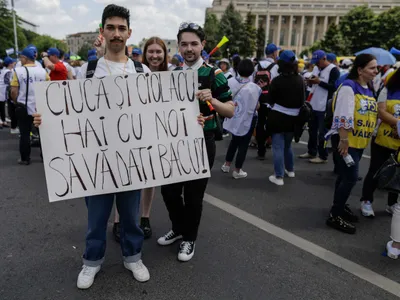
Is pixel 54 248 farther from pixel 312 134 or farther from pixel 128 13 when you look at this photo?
pixel 312 134

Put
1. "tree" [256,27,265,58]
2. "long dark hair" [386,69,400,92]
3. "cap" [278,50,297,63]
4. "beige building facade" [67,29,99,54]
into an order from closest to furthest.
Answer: "long dark hair" [386,69,400,92]
"cap" [278,50,297,63]
"tree" [256,27,265,58]
"beige building facade" [67,29,99,54]

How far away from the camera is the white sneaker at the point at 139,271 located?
2.58 m

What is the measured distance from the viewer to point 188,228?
2.92 meters

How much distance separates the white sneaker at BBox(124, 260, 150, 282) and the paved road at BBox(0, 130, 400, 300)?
47 mm

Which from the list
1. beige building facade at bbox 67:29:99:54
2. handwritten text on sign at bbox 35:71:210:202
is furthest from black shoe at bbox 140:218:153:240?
beige building facade at bbox 67:29:99:54

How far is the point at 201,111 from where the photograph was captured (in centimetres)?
271

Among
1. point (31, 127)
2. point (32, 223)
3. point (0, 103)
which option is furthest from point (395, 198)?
point (0, 103)

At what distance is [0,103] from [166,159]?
825cm

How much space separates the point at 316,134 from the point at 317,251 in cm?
Answer: 363

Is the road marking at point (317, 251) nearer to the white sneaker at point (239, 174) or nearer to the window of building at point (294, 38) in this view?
the white sneaker at point (239, 174)

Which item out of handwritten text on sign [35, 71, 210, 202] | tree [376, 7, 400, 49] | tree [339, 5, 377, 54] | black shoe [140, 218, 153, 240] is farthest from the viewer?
tree [339, 5, 377, 54]

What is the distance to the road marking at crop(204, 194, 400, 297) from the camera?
8.75 ft

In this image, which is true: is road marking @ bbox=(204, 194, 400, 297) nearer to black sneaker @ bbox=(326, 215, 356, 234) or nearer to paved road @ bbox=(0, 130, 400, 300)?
paved road @ bbox=(0, 130, 400, 300)

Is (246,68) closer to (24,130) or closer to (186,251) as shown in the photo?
(186,251)
